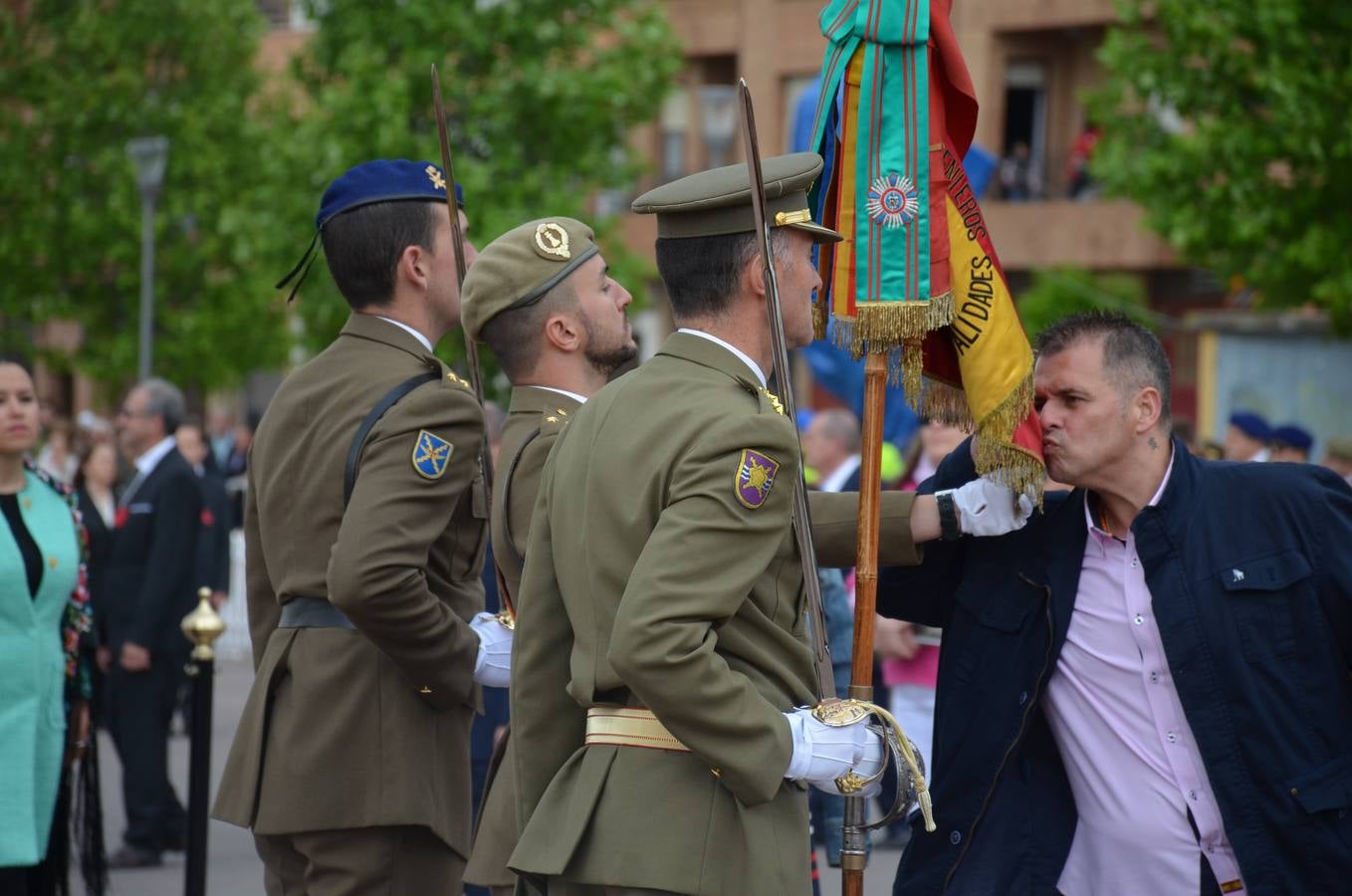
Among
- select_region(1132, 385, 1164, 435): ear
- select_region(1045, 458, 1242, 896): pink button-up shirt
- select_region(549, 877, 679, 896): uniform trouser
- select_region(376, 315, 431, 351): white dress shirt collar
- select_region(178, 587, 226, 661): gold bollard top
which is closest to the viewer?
select_region(549, 877, 679, 896): uniform trouser

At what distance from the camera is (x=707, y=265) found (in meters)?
3.30

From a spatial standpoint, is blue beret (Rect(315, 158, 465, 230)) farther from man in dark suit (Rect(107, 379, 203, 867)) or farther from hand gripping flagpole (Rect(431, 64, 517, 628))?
man in dark suit (Rect(107, 379, 203, 867))

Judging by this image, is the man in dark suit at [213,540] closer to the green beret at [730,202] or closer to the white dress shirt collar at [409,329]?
the white dress shirt collar at [409,329]

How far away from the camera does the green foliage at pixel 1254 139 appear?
15.4m

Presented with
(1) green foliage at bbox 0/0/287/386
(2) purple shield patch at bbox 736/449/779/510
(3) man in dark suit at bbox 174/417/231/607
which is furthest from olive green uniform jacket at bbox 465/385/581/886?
(1) green foliage at bbox 0/0/287/386

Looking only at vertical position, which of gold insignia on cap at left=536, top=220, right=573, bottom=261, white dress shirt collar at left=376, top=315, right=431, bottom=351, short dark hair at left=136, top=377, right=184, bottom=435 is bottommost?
short dark hair at left=136, top=377, right=184, bottom=435

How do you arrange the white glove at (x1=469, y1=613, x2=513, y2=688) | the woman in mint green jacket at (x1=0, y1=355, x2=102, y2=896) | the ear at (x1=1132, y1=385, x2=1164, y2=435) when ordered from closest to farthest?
the ear at (x1=1132, y1=385, x2=1164, y2=435) < the white glove at (x1=469, y1=613, x2=513, y2=688) < the woman in mint green jacket at (x1=0, y1=355, x2=102, y2=896)

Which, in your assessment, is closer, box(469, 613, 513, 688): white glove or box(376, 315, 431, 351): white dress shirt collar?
box(469, 613, 513, 688): white glove

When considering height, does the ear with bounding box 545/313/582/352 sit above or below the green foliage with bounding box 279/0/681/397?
below

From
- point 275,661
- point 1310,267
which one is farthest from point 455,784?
point 1310,267

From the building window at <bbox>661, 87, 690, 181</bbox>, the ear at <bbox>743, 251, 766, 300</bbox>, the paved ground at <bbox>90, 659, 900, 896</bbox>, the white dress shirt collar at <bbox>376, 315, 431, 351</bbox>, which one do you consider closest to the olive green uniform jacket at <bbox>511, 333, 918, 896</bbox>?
the ear at <bbox>743, 251, 766, 300</bbox>

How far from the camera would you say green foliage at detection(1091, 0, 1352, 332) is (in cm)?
1541

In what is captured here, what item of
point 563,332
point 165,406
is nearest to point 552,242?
point 563,332

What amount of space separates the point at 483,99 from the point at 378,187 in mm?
15963
